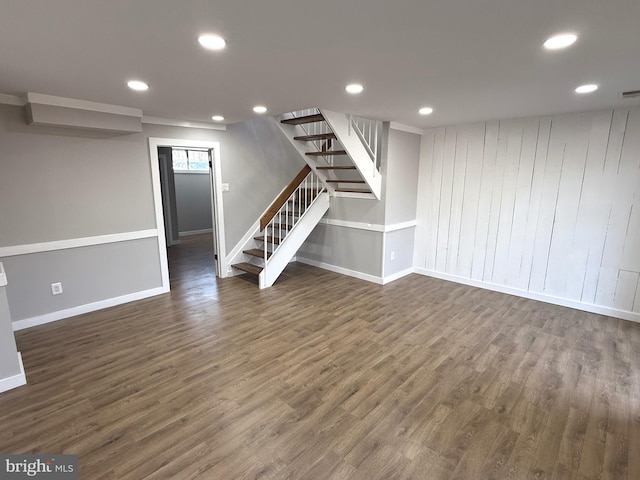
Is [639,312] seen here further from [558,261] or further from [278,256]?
[278,256]

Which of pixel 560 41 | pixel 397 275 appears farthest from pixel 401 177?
pixel 560 41

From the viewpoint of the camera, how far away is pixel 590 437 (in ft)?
6.45

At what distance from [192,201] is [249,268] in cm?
489

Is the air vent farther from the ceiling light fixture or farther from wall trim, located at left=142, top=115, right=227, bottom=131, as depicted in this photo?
wall trim, located at left=142, top=115, right=227, bottom=131

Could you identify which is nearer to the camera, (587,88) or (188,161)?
(587,88)

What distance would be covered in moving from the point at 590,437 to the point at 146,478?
103 inches

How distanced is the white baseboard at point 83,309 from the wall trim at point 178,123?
2.13 meters

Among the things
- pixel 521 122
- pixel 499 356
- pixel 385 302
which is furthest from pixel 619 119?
pixel 385 302

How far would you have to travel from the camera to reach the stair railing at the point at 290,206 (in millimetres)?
4922

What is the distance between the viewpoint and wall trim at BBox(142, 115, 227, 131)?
12.6ft

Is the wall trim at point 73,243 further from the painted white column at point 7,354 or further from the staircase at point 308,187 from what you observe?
the staircase at point 308,187

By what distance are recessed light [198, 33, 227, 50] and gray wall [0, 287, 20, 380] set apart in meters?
2.19

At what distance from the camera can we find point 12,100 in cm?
292

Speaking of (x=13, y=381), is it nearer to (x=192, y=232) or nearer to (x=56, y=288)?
(x=56, y=288)
